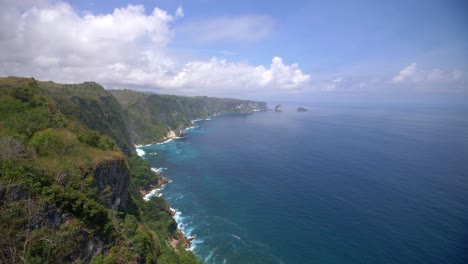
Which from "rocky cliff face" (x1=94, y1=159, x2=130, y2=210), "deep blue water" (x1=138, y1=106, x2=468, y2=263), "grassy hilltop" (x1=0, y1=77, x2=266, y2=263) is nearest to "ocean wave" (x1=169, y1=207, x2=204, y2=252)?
"deep blue water" (x1=138, y1=106, x2=468, y2=263)

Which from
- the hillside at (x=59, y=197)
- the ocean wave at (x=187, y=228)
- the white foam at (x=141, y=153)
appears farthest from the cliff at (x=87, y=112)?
the ocean wave at (x=187, y=228)

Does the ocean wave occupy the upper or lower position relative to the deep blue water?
lower

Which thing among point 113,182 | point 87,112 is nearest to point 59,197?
point 113,182

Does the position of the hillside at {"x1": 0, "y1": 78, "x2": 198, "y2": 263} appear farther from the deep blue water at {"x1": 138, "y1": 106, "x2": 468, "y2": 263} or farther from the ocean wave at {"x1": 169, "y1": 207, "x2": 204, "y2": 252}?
the deep blue water at {"x1": 138, "y1": 106, "x2": 468, "y2": 263}

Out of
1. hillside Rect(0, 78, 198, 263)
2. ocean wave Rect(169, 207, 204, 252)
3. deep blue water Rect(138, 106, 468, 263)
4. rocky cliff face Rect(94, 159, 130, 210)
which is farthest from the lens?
ocean wave Rect(169, 207, 204, 252)

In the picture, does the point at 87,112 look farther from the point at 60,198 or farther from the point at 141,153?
the point at 60,198

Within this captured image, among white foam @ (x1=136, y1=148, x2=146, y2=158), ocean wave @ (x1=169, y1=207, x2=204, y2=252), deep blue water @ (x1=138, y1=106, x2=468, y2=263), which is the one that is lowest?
white foam @ (x1=136, y1=148, x2=146, y2=158)
